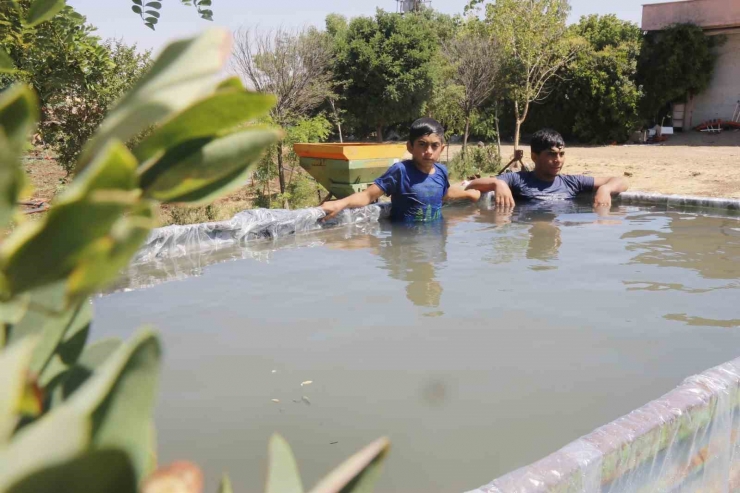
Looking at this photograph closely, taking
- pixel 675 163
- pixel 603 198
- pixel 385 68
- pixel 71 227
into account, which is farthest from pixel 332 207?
pixel 385 68

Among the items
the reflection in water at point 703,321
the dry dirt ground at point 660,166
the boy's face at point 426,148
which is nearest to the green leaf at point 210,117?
the reflection in water at point 703,321

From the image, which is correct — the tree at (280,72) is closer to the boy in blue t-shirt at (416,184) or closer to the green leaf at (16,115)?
the boy in blue t-shirt at (416,184)

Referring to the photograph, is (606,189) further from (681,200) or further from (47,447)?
(47,447)

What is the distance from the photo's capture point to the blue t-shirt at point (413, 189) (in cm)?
645

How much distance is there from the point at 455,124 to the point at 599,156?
510 centimetres

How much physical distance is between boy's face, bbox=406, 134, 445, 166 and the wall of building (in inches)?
881

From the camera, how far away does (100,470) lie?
320 millimetres

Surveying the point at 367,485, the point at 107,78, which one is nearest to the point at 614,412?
the point at 367,485

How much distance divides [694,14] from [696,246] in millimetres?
22914

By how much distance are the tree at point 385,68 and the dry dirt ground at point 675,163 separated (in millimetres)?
4528

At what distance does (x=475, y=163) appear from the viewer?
1573cm

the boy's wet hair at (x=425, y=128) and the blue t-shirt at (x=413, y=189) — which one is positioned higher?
the boy's wet hair at (x=425, y=128)

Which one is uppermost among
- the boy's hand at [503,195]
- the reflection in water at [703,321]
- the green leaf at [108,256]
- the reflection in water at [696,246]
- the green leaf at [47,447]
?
the green leaf at [108,256]

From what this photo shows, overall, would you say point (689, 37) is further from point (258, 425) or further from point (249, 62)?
point (258, 425)
